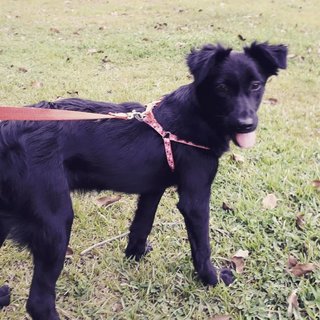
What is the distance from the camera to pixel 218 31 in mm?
8633

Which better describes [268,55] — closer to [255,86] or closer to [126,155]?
[255,86]

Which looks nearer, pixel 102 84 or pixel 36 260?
pixel 36 260

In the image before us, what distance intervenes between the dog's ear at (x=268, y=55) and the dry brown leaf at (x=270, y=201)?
1.16 m

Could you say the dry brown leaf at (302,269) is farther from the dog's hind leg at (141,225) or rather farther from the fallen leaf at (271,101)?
the fallen leaf at (271,101)

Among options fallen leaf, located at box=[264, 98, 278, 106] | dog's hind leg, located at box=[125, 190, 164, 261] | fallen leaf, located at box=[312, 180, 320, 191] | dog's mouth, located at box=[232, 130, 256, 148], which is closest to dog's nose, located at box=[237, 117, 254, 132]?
dog's mouth, located at box=[232, 130, 256, 148]

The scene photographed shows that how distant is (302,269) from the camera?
2777 millimetres

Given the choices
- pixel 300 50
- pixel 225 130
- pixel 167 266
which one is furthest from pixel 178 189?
pixel 300 50

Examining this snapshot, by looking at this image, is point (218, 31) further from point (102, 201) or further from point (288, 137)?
point (102, 201)

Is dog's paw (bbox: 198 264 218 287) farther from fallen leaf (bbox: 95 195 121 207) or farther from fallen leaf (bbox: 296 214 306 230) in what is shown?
fallen leaf (bbox: 95 195 121 207)

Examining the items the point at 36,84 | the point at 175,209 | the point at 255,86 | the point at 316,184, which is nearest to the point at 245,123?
the point at 255,86

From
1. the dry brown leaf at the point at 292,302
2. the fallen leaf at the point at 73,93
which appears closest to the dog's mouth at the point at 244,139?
the dry brown leaf at the point at 292,302

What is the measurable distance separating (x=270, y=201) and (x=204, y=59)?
1.47 metres

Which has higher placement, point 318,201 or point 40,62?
point 318,201

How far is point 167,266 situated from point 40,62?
17.0 ft
